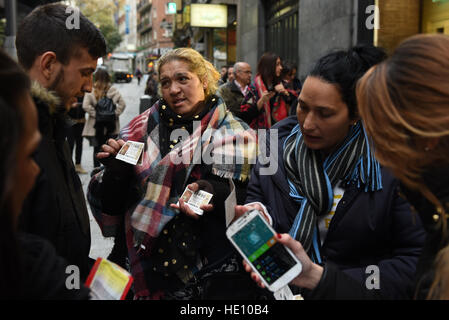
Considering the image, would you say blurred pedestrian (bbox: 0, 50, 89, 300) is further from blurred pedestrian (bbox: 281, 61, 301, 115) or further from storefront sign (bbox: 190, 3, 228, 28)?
storefront sign (bbox: 190, 3, 228, 28)

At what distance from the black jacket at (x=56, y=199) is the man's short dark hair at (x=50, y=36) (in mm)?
297

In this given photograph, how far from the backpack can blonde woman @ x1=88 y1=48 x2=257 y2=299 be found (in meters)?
5.82

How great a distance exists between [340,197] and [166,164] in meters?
1.00

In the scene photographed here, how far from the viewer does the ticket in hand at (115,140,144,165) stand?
238 cm

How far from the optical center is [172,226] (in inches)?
96.3

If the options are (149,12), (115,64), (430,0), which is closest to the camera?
(430,0)

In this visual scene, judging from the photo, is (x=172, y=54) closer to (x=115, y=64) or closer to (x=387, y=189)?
(x=387, y=189)

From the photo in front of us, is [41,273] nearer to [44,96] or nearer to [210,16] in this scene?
[44,96]

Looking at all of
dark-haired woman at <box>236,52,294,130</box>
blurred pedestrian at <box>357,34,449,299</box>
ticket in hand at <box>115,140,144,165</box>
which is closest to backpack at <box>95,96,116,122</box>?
dark-haired woman at <box>236,52,294,130</box>

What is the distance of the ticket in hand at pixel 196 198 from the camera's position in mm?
2262

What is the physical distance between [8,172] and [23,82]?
25 cm

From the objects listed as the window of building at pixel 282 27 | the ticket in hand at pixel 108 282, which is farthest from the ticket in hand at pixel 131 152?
the window of building at pixel 282 27

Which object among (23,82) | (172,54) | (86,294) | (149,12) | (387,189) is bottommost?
(86,294)
